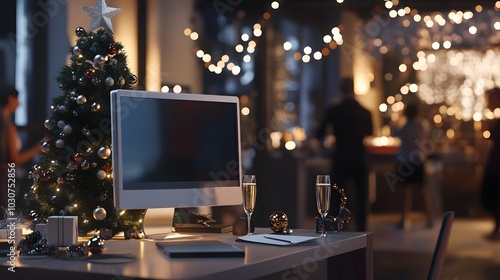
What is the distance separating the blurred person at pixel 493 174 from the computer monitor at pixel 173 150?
15.5 ft

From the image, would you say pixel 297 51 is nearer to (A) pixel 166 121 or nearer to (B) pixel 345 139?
(B) pixel 345 139

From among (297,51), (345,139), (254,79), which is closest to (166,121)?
(345,139)

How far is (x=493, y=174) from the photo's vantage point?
716 centimetres

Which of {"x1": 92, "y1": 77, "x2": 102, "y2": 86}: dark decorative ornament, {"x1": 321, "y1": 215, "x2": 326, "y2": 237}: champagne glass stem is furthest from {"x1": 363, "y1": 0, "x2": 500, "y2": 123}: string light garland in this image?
{"x1": 92, "y1": 77, "x2": 102, "y2": 86}: dark decorative ornament

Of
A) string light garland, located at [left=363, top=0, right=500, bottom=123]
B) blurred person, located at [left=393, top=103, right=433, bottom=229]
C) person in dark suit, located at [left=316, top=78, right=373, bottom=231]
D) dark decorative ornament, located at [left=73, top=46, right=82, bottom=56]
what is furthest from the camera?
string light garland, located at [left=363, top=0, right=500, bottom=123]

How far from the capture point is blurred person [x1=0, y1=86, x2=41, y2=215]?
5895mm

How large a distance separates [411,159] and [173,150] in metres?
6.43

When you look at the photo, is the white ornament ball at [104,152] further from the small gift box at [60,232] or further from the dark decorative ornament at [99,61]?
the small gift box at [60,232]

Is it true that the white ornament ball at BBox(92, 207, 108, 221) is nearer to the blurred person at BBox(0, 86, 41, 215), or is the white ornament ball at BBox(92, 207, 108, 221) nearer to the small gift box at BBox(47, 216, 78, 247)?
the small gift box at BBox(47, 216, 78, 247)

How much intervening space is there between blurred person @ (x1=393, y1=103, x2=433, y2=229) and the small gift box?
6.52 m

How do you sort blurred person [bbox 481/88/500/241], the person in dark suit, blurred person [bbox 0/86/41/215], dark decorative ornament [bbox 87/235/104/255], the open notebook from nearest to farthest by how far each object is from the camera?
the open notebook, dark decorative ornament [bbox 87/235/104/255], blurred person [bbox 0/86/41/215], the person in dark suit, blurred person [bbox 481/88/500/241]

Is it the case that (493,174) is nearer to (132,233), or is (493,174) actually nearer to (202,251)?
(132,233)

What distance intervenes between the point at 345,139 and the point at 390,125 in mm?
4459

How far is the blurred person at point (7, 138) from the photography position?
589cm
